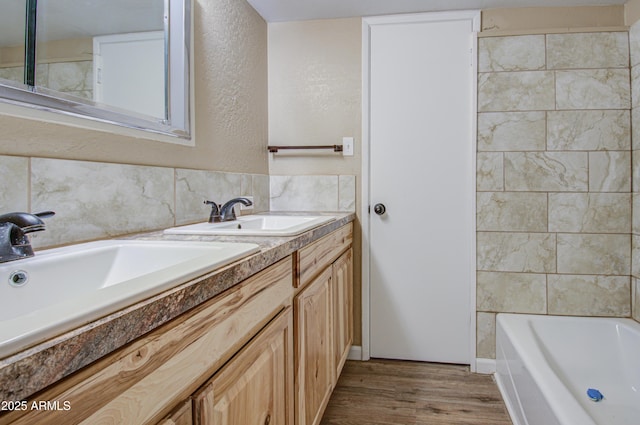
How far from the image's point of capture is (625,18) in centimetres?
207

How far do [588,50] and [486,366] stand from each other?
6.03ft

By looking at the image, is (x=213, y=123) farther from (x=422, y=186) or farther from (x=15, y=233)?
(x=422, y=186)

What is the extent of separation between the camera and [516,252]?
2174mm

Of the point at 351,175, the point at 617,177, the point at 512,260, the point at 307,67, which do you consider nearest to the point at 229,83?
the point at 307,67

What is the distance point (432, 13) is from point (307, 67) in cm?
79

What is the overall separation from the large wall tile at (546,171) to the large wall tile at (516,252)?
0.28 metres

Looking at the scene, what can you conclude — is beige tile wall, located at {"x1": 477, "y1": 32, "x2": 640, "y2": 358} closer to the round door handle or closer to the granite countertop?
the round door handle

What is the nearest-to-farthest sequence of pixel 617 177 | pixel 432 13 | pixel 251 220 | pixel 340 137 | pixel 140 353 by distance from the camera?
pixel 140 353, pixel 251 220, pixel 617 177, pixel 432 13, pixel 340 137

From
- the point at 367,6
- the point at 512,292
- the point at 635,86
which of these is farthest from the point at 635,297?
the point at 367,6

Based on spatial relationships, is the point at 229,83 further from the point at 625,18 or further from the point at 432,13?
the point at 625,18

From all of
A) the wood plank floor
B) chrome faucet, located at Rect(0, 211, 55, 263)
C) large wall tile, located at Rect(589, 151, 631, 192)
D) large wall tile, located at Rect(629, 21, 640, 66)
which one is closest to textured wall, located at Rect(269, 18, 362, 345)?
the wood plank floor

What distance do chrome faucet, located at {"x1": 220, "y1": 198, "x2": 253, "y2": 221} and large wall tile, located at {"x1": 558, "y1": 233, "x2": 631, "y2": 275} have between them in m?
1.74

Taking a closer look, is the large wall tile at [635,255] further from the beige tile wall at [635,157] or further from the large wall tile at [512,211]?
the large wall tile at [512,211]

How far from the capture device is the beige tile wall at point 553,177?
207 centimetres
